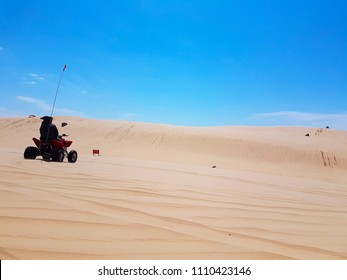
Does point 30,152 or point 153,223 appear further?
point 30,152

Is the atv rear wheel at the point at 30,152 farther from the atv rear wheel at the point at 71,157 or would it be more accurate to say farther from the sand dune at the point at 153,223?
the sand dune at the point at 153,223

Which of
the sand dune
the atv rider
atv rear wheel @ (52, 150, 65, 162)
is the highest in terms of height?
the atv rider

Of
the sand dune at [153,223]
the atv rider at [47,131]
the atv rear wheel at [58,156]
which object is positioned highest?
the atv rider at [47,131]

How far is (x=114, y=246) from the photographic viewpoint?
182cm

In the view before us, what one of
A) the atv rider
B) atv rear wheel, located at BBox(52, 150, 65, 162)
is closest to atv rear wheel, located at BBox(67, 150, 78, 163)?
atv rear wheel, located at BBox(52, 150, 65, 162)

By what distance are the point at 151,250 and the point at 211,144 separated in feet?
75.7

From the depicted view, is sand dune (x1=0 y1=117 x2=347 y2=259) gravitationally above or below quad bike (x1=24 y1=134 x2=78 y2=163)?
below

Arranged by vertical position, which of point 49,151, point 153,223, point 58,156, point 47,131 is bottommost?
point 153,223

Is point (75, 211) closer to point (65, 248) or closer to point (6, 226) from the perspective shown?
point (6, 226)

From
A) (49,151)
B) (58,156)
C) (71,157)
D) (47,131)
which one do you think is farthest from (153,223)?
(47,131)

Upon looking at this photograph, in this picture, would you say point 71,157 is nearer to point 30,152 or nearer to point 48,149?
point 48,149

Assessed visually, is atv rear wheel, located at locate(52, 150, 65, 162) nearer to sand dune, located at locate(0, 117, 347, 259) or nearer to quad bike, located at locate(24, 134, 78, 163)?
quad bike, located at locate(24, 134, 78, 163)

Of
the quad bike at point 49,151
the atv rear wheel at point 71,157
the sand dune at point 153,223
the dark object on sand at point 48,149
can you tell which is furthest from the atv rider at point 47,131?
the sand dune at point 153,223

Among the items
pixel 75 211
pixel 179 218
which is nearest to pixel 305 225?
pixel 179 218
